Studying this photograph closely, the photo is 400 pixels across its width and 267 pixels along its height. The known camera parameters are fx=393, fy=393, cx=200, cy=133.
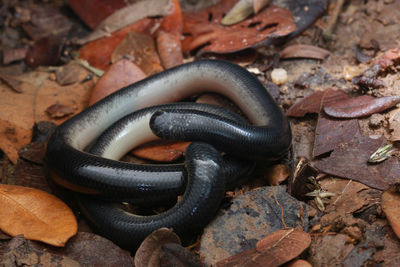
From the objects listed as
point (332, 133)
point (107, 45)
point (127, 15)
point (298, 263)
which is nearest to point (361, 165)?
point (332, 133)

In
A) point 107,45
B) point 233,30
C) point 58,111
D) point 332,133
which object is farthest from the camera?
point 107,45

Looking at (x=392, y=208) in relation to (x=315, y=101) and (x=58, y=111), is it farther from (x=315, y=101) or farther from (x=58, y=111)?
(x=58, y=111)

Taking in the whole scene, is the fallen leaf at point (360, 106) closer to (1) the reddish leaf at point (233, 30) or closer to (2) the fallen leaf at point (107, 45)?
(1) the reddish leaf at point (233, 30)

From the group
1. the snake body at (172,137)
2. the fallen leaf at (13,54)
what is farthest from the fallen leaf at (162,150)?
the fallen leaf at (13,54)

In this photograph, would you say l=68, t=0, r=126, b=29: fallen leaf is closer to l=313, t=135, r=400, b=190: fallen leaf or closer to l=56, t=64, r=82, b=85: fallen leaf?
l=56, t=64, r=82, b=85: fallen leaf

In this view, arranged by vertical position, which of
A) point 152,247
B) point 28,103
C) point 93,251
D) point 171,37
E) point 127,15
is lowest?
point 93,251

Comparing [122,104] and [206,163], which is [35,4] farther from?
[206,163]

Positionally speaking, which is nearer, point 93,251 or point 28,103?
point 93,251
